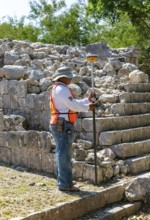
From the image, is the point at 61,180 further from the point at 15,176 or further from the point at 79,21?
the point at 79,21

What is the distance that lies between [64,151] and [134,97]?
291 centimetres

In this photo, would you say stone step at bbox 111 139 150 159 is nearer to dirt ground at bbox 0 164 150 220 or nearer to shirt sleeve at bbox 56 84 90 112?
dirt ground at bbox 0 164 150 220

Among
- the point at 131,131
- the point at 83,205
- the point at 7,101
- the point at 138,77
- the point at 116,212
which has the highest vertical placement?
the point at 138,77

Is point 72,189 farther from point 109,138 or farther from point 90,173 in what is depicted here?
point 109,138

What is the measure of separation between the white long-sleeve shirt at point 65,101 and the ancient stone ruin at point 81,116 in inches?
43.3

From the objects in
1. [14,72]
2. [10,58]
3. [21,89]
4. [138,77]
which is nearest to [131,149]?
[138,77]

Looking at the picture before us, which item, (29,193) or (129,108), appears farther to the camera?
(129,108)

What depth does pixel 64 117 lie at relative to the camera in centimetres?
570

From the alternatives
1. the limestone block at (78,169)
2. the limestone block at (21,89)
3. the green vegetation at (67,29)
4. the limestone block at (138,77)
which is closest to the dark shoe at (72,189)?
the limestone block at (78,169)

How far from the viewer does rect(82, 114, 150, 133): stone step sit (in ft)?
22.7

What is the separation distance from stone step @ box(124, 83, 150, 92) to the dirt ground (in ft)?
8.84

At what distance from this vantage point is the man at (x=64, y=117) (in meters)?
5.59

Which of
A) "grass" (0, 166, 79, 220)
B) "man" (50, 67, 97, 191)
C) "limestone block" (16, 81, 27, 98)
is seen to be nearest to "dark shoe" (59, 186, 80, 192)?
"man" (50, 67, 97, 191)

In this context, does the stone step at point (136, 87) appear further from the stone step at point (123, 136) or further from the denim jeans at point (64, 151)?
the denim jeans at point (64, 151)
